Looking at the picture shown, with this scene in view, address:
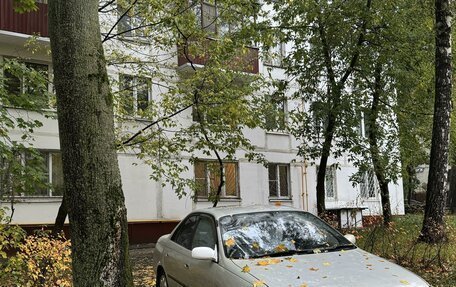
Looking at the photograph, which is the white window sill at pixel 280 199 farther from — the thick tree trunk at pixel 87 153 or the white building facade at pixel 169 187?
the thick tree trunk at pixel 87 153

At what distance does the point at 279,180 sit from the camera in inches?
826

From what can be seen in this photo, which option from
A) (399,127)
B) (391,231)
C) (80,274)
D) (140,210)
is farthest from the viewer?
(140,210)

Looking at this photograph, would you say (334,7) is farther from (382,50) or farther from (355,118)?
(355,118)

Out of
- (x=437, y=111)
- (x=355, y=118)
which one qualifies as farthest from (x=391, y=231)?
(x=355, y=118)

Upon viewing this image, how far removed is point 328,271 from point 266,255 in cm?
78

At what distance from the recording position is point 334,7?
43.3 feet

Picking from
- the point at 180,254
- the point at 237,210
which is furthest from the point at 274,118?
the point at 180,254

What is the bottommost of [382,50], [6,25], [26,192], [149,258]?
[149,258]

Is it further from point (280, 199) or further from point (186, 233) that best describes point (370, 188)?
point (186, 233)

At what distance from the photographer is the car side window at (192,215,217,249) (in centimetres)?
541

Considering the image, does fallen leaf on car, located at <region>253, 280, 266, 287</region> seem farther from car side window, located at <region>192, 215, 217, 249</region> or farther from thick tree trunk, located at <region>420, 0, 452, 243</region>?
thick tree trunk, located at <region>420, 0, 452, 243</region>

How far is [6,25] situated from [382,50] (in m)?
10.6

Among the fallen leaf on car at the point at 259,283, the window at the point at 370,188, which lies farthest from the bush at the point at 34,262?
the window at the point at 370,188

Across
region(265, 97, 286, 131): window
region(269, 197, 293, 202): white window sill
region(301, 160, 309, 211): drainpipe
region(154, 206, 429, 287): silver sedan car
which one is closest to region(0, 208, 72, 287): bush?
region(154, 206, 429, 287): silver sedan car
